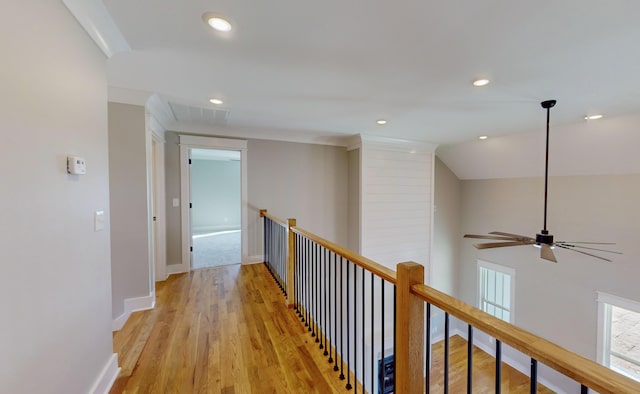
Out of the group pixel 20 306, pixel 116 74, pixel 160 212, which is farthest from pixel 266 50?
pixel 160 212

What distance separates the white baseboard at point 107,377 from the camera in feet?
4.97

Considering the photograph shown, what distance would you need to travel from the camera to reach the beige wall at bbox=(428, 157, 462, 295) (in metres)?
5.86

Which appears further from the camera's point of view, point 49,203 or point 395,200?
point 395,200

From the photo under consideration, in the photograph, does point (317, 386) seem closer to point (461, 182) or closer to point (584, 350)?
point (584, 350)

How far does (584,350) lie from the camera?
405cm

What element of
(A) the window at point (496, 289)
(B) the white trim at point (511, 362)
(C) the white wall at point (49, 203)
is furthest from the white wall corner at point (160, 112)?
(A) the window at point (496, 289)

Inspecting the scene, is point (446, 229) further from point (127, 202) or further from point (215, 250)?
point (127, 202)

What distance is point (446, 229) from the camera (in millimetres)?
6016

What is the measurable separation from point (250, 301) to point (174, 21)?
2.61m

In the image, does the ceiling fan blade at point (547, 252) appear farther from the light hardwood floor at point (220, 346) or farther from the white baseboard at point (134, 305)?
the white baseboard at point (134, 305)

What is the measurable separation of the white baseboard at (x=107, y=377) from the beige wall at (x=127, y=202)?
86 cm

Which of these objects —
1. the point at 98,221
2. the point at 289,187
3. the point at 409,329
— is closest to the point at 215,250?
the point at 289,187

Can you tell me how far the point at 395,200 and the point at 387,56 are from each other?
3.45 metres

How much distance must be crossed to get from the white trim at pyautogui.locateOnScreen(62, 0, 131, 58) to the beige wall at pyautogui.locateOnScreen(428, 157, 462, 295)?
231 inches
